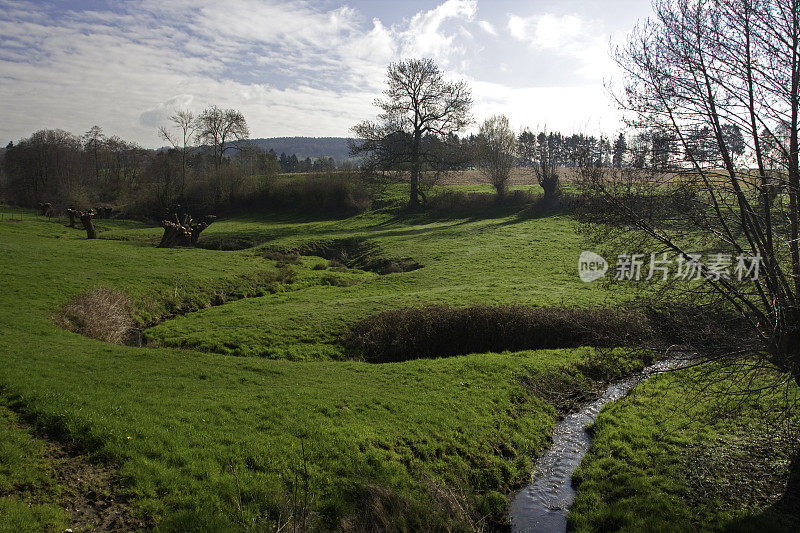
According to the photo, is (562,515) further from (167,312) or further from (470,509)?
(167,312)

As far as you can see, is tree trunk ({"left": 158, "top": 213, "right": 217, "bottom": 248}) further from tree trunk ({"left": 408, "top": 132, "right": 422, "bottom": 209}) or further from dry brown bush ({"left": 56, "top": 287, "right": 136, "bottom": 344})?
tree trunk ({"left": 408, "top": 132, "right": 422, "bottom": 209})

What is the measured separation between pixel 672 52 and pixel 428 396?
36.7 ft

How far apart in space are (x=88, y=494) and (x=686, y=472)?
12742 millimetres

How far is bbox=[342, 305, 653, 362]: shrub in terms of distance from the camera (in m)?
19.2

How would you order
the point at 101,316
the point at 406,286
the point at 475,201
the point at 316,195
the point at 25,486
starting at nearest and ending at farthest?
the point at 25,486 < the point at 101,316 < the point at 406,286 < the point at 475,201 < the point at 316,195

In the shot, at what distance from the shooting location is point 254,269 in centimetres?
3114

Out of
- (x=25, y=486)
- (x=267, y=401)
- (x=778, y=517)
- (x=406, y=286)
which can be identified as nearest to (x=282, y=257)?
(x=406, y=286)

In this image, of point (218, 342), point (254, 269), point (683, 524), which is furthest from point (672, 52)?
point (254, 269)

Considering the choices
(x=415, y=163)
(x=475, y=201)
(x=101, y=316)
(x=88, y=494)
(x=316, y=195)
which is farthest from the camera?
(x=316, y=195)

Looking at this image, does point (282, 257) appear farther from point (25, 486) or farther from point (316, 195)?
point (25, 486)

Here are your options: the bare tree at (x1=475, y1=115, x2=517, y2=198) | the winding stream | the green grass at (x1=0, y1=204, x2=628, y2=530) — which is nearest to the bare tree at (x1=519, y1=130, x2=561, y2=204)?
the bare tree at (x1=475, y1=115, x2=517, y2=198)

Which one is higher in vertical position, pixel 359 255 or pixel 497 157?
pixel 497 157

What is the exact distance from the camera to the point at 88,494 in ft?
25.8

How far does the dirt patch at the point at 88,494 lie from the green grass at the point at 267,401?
267mm
